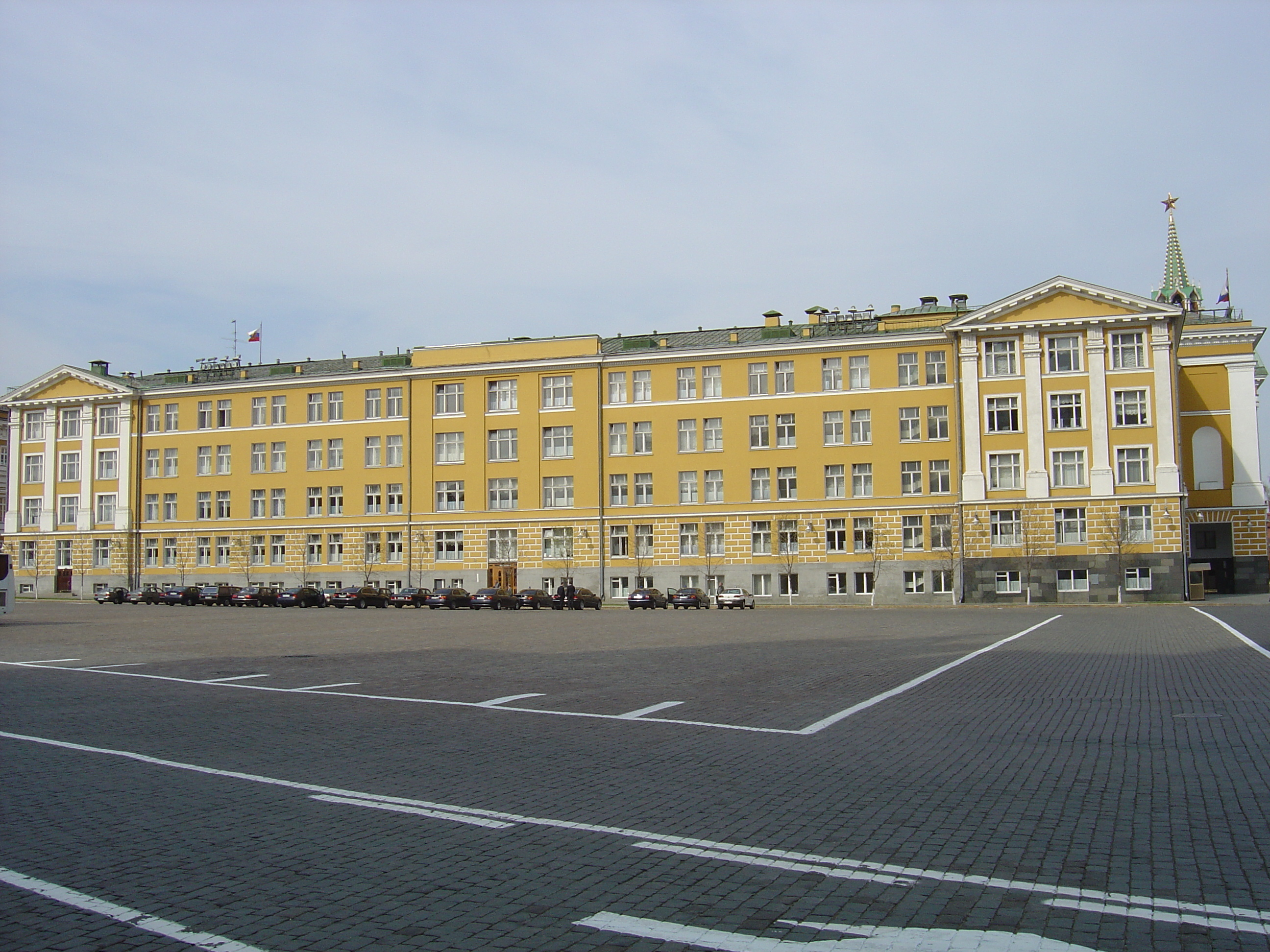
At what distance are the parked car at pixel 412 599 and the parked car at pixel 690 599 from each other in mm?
15297

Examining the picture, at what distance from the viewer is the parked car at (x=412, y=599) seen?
214ft

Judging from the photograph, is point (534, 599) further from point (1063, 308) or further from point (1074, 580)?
point (1063, 308)

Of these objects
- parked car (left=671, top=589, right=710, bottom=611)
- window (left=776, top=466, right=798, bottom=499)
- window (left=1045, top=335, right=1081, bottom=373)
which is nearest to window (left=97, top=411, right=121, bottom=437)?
parked car (left=671, top=589, right=710, bottom=611)

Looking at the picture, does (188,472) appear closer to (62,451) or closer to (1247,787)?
(62,451)

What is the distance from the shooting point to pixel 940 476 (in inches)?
2512

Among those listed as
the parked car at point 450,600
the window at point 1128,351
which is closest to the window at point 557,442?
the parked car at point 450,600

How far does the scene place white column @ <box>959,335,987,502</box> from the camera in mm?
Answer: 61469

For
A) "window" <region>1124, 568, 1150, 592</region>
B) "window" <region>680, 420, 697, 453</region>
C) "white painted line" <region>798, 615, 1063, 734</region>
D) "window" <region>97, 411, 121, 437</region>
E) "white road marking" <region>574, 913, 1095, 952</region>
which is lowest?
"white painted line" <region>798, 615, 1063, 734</region>

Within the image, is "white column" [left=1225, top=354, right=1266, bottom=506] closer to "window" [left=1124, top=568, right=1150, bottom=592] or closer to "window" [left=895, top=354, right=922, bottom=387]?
"window" [left=1124, top=568, right=1150, bottom=592]

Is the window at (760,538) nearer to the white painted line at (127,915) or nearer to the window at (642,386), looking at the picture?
the window at (642,386)

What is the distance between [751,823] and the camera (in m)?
8.11

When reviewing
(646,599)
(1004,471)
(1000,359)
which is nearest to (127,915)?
(646,599)

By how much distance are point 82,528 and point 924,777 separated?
274 feet

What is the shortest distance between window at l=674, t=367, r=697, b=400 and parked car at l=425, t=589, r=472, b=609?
18.4 metres
